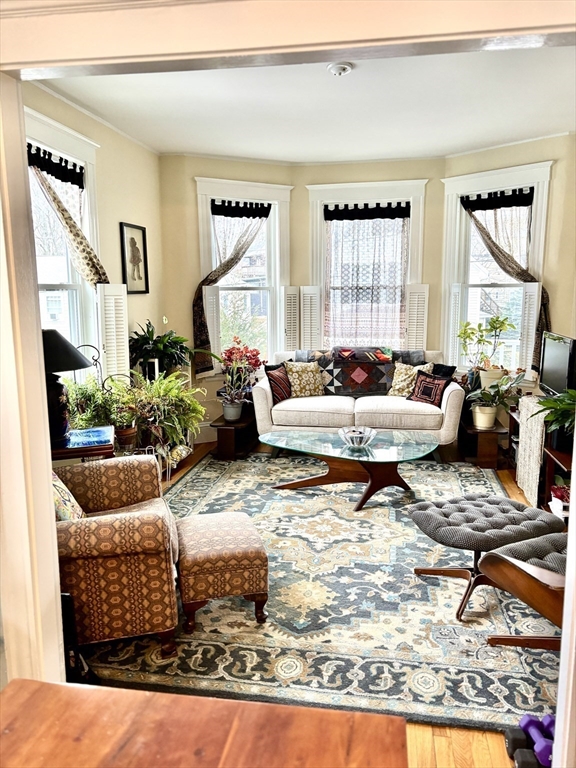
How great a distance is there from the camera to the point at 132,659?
2426 millimetres

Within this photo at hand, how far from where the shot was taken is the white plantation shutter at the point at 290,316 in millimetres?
6164

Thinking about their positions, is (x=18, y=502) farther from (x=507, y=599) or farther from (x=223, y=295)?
(x=223, y=295)

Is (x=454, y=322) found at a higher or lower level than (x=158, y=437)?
higher

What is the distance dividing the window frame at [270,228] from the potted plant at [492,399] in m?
2.26

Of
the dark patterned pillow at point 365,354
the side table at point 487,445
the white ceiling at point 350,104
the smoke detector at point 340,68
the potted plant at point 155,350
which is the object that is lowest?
the side table at point 487,445

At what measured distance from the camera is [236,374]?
5.47m

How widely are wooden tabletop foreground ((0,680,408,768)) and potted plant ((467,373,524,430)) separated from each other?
13.6 ft

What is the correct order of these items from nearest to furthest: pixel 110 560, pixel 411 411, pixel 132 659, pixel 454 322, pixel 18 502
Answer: pixel 18 502, pixel 110 560, pixel 132 659, pixel 411 411, pixel 454 322

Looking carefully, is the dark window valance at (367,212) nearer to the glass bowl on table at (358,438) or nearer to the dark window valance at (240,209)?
the dark window valance at (240,209)

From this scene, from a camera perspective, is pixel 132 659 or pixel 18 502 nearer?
pixel 18 502

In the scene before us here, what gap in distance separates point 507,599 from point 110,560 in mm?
1936

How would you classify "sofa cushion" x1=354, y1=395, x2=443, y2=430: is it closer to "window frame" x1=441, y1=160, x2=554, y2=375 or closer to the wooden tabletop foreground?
"window frame" x1=441, y1=160, x2=554, y2=375

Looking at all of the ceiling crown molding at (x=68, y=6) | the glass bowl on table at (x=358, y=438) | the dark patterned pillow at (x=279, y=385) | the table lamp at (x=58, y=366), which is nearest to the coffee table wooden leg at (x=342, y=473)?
the glass bowl on table at (x=358, y=438)

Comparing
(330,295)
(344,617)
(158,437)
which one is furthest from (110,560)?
(330,295)
